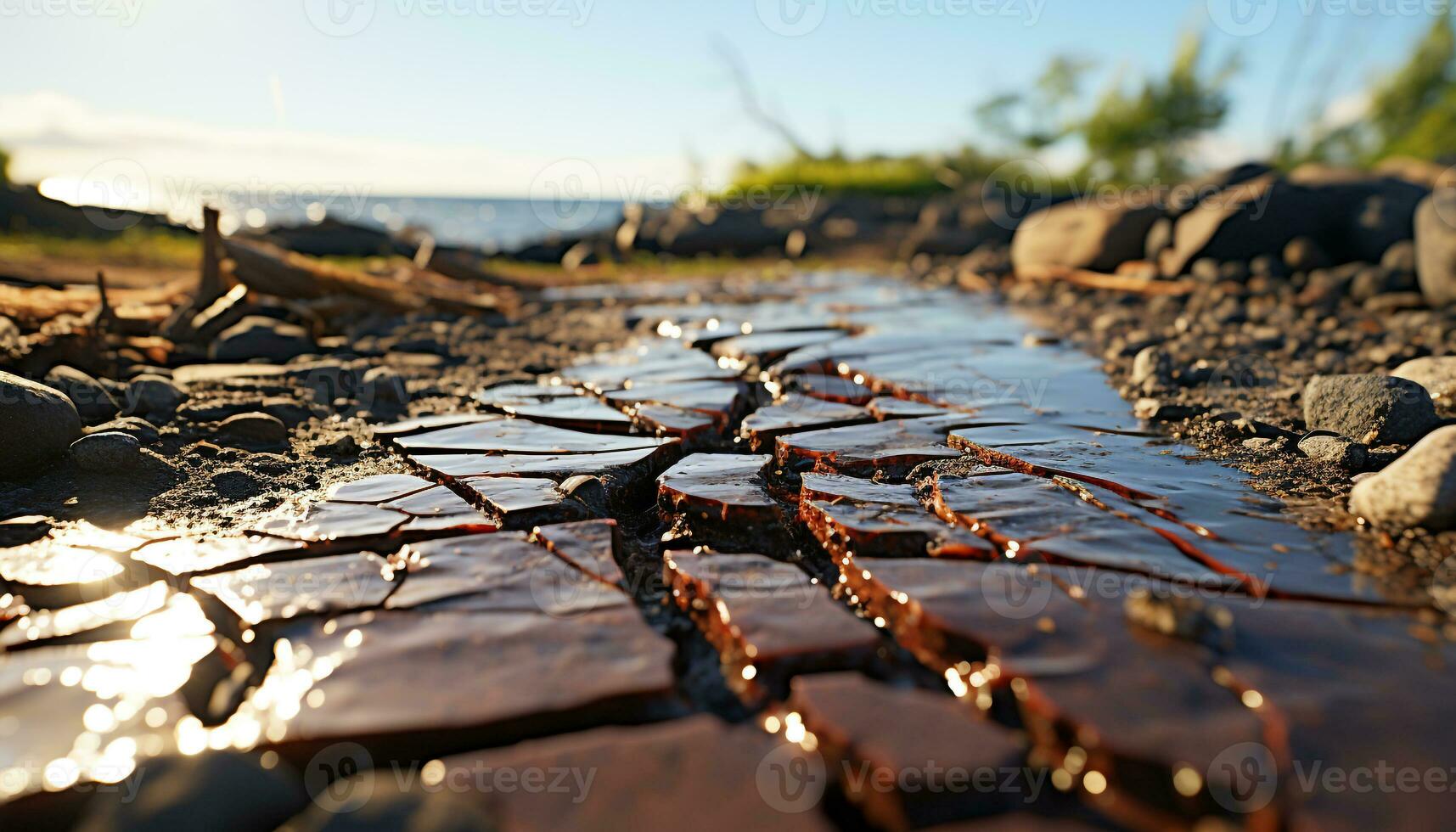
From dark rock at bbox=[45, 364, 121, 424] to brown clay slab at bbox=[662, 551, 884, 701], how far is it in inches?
75.0

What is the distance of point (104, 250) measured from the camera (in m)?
6.60

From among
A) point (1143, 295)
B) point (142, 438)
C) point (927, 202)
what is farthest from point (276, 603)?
point (927, 202)

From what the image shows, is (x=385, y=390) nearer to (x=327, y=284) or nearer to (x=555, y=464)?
(x=555, y=464)

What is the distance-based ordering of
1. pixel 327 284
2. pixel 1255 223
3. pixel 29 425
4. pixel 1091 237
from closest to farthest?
pixel 29 425, pixel 327 284, pixel 1255 223, pixel 1091 237

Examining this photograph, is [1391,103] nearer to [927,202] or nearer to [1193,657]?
[927,202]

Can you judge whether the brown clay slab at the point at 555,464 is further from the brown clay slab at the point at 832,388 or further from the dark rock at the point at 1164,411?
the dark rock at the point at 1164,411

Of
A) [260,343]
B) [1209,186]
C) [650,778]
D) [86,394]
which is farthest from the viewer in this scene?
[1209,186]

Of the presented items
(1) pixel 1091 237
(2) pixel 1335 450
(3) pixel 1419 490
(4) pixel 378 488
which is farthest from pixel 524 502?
(1) pixel 1091 237

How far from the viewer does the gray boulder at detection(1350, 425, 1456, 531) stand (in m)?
1.47

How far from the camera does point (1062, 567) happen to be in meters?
1.40

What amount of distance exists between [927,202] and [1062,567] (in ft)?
45.1

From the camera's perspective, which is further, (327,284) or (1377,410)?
(327,284)

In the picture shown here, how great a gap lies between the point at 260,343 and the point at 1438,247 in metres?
5.73

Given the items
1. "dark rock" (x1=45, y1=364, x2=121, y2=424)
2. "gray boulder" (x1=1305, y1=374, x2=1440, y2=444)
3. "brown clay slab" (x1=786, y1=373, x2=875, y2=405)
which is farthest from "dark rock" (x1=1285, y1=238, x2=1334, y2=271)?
"dark rock" (x1=45, y1=364, x2=121, y2=424)
